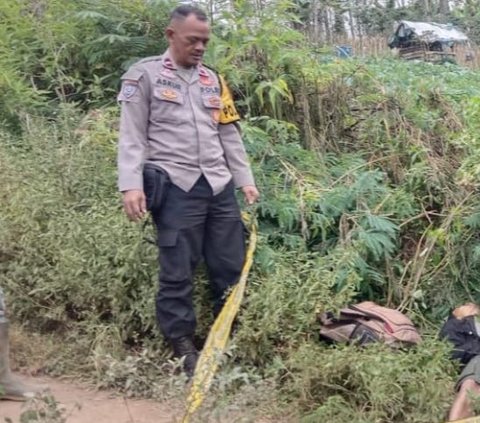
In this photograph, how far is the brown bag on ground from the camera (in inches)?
175

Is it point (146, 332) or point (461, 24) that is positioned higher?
point (146, 332)

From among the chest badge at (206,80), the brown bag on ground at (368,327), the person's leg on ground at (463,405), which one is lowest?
the person's leg on ground at (463,405)

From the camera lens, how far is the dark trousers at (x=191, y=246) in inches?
170

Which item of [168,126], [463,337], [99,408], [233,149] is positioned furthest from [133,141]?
[463,337]

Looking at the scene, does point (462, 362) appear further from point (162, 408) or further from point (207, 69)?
point (207, 69)

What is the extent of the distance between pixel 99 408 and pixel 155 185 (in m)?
1.10

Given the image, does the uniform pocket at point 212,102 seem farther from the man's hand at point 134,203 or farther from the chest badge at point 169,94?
the man's hand at point 134,203

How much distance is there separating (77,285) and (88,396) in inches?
29.3

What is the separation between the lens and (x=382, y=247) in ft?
16.8

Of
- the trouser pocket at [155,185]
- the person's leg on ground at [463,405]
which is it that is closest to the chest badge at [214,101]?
the trouser pocket at [155,185]

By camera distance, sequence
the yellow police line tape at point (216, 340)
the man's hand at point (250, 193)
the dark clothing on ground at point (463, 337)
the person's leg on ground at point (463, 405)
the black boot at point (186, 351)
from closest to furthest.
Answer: the yellow police line tape at point (216, 340), the person's leg on ground at point (463, 405), the black boot at point (186, 351), the dark clothing on ground at point (463, 337), the man's hand at point (250, 193)

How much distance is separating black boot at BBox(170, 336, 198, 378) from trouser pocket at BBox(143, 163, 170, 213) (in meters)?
0.70

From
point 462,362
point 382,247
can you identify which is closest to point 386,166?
point 382,247

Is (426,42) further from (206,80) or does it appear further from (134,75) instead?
(134,75)
